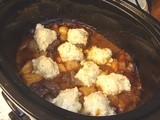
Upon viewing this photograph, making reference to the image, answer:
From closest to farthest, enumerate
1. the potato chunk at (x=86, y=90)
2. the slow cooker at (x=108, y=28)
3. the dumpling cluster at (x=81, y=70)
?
the slow cooker at (x=108, y=28) → the dumpling cluster at (x=81, y=70) → the potato chunk at (x=86, y=90)

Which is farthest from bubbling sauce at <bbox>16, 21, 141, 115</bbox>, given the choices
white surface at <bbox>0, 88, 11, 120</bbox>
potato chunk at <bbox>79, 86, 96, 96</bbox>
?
white surface at <bbox>0, 88, 11, 120</bbox>

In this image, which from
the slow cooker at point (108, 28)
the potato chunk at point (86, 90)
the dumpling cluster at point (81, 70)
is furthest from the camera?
the potato chunk at point (86, 90)

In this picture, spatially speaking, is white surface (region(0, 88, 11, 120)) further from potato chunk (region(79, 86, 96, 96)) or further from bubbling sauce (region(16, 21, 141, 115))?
potato chunk (region(79, 86, 96, 96))

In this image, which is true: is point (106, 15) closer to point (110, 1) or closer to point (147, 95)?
point (110, 1)

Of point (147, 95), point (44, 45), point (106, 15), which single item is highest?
point (106, 15)

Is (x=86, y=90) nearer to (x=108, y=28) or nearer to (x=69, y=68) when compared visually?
(x=69, y=68)

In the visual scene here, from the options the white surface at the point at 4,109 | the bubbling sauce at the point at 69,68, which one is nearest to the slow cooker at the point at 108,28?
the bubbling sauce at the point at 69,68

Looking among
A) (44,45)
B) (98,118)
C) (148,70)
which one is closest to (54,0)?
(44,45)

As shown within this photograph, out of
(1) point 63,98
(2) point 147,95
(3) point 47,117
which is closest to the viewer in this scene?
(3) point 47,117

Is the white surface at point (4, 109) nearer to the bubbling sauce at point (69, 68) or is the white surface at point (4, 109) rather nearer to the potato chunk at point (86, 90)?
the bubbling sauce at point (69, 68)

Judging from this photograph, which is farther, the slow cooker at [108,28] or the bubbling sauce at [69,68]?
the bubbling sauce at [69,68]
